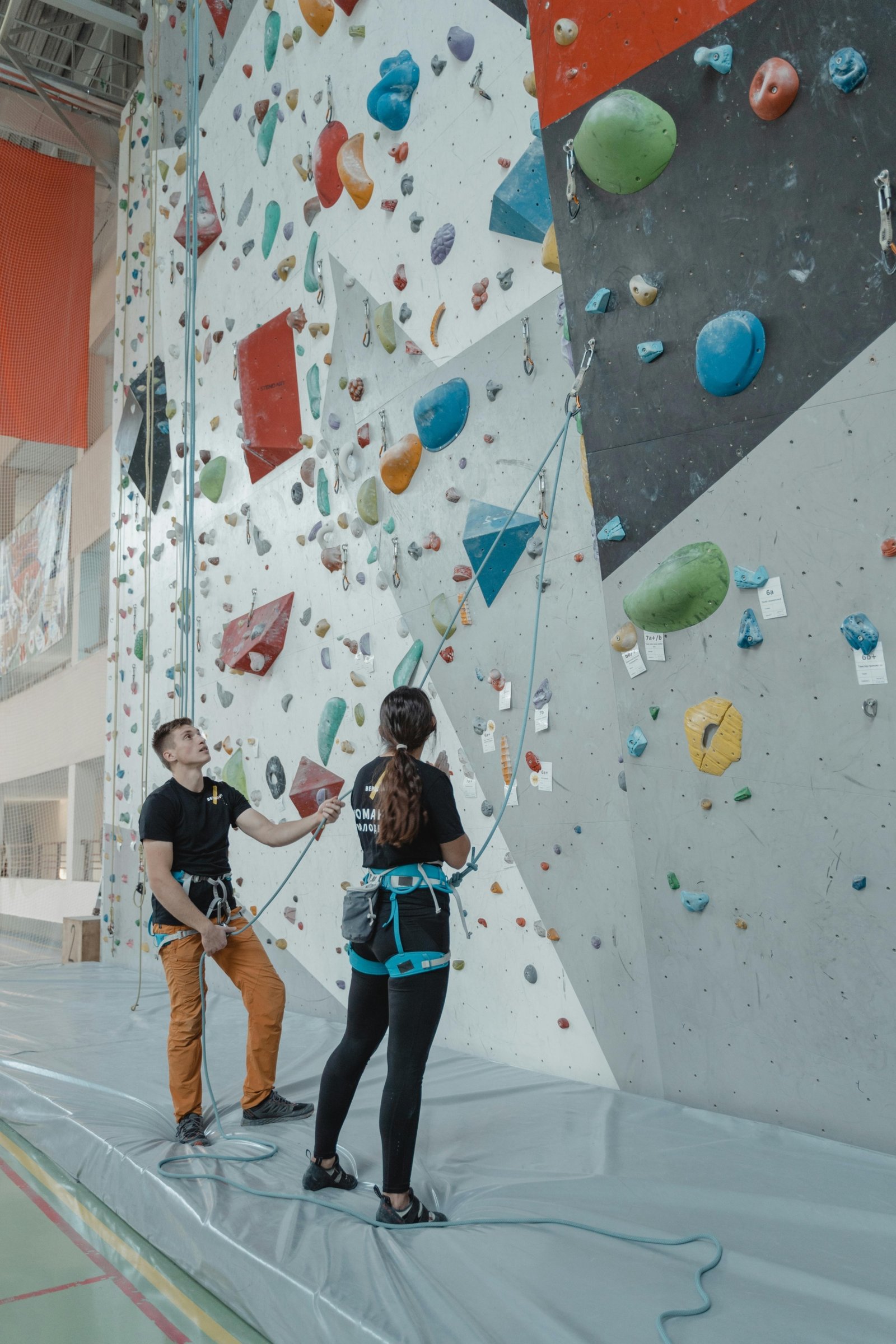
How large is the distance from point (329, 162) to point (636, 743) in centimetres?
280

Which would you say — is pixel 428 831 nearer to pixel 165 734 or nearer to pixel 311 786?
pixel 165 734

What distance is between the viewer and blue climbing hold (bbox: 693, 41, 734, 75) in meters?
2.32

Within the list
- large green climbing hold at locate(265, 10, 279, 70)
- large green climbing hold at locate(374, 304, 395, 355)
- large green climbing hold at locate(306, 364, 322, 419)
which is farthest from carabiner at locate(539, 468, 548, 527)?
large green climbing hold at locate(265, 10, 279, 70)

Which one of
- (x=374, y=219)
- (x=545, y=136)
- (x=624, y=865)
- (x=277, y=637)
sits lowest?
(x=624, y=865)

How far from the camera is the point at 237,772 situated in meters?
4.59

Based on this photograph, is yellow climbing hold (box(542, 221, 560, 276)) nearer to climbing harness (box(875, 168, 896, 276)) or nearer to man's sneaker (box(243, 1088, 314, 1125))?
climbing harness (box(875, 168, 896, 276))

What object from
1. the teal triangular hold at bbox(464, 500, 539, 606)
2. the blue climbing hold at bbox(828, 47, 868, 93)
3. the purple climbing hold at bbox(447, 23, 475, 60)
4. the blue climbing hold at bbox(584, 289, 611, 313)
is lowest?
the teal triangular hold at bbox(464, 500, 539, 606)

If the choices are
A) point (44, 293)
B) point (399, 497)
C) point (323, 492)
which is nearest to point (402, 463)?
point (399, 497)

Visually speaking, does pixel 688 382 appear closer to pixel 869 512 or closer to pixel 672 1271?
pixel 869 512

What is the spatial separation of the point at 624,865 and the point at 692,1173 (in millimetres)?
830

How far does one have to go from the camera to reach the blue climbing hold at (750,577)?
2316 millimetres

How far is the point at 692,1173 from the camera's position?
205 centimetres

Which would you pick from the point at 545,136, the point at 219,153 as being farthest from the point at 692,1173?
the point at 219,153

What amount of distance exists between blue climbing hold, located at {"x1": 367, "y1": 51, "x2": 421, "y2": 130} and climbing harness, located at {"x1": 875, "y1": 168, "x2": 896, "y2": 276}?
200cm
